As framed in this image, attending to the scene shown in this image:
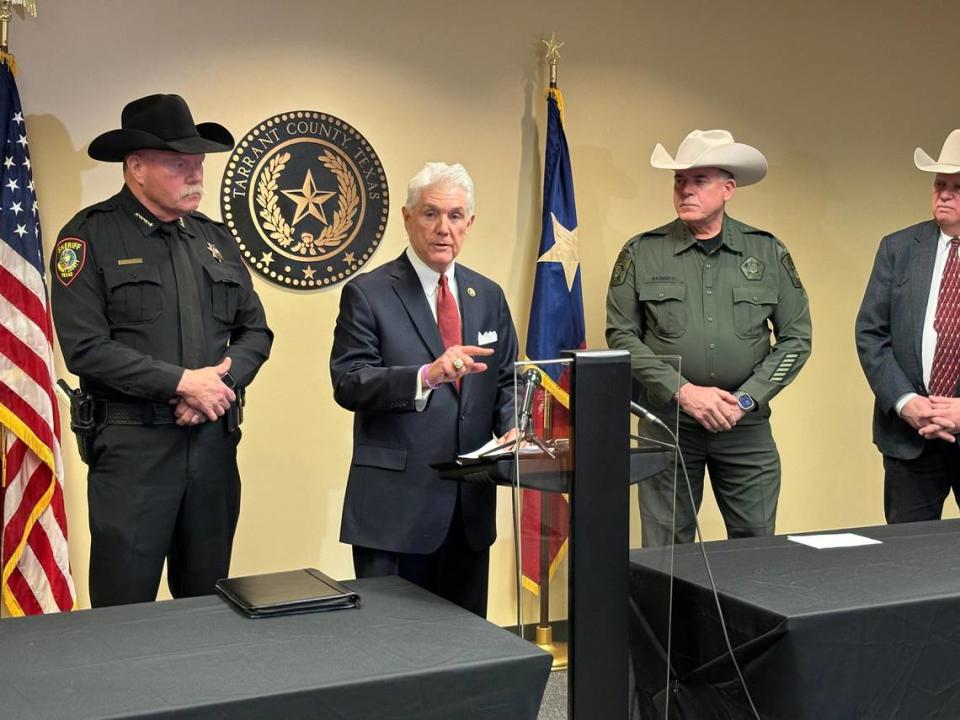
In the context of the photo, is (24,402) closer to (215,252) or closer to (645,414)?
(215,252)

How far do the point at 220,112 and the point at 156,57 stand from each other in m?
0.26

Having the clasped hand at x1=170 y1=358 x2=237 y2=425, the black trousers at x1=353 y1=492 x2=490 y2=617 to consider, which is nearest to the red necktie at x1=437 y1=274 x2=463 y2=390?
the black trousers at x1=353 y1=492 x2=490 y2=617

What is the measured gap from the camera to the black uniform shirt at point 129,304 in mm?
2631

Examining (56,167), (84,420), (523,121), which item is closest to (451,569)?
(84,420)

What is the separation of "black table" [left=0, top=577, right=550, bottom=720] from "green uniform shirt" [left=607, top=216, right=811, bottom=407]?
6.19ft

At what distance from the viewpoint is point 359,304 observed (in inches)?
103

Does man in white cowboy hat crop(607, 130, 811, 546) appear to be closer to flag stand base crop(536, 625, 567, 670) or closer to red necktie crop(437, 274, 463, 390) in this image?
red necktie crop(437, 274, 463, 390)

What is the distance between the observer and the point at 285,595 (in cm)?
188

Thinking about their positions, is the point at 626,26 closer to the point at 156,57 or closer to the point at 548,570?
the point at 156,57

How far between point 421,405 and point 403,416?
0.27ft

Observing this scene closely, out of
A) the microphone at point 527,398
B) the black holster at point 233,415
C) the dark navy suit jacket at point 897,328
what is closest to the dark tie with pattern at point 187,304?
the black holster at point 233,415

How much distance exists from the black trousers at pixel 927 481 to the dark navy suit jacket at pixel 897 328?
5cm

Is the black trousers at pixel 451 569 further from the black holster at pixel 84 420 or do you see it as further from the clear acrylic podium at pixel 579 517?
the clear acrylic podium at pixel 579 517

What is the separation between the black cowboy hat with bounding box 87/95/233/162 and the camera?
273 centimetres
